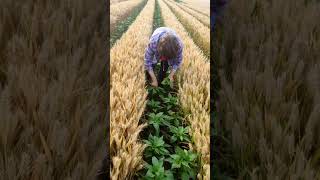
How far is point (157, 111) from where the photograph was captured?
1.74 metres

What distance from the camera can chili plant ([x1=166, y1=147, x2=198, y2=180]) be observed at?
145cm

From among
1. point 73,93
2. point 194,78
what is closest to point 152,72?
point 194,78

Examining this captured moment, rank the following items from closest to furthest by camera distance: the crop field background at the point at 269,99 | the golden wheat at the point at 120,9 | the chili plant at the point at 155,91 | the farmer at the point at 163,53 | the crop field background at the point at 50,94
→ the crop field background at the point at 50,94 → the crop field background at the point at 269,99 → the golden wheat at the point at 120,9 → the farmer at the point at 163,53 → the chili plant at the point at 155,91

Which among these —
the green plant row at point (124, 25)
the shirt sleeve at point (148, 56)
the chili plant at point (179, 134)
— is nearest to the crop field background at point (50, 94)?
the green plant row at point (124, 25)

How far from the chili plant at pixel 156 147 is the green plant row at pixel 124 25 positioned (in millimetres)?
360

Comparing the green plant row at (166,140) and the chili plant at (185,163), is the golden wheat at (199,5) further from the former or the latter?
the chili plant at (185,163)

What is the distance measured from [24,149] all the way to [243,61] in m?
0.83

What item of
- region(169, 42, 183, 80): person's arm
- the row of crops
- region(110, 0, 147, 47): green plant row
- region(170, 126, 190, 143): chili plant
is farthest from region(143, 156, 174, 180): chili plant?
region(110, 0, 147, 47): green plant row

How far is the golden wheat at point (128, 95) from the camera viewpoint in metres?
1.40

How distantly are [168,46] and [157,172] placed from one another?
0.45 meters

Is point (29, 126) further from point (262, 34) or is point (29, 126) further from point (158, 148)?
point (262, 34)

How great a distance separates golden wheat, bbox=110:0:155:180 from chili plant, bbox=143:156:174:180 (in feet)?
0.12

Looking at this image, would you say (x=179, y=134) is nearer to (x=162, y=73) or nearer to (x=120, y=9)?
(x=162, y=73)

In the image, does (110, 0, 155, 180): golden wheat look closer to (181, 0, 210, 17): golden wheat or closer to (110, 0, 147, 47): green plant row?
(110, 0, 147, 47): green plant row
